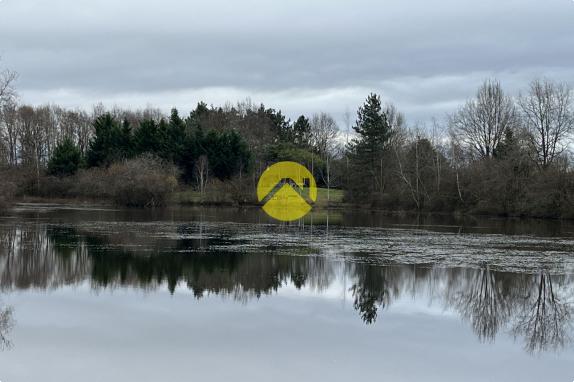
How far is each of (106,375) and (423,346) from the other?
5.09 m

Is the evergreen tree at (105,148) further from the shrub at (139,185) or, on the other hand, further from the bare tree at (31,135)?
the bare tree at (31,135)

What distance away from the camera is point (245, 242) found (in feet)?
84.1

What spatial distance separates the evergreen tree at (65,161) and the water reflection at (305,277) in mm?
45150

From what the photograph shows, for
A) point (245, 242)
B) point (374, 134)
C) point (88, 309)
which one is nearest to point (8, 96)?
point (245, 242)

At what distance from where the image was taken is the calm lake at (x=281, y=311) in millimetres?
9242

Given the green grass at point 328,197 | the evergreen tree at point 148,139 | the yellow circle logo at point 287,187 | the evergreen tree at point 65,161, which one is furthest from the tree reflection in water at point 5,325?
the evergreen tree at point 65,161

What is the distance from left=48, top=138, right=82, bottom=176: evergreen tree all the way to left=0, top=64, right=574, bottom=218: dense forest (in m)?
0.11

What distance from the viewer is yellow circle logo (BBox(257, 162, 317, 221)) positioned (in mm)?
64312

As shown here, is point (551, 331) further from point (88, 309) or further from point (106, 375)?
point (88, 309)

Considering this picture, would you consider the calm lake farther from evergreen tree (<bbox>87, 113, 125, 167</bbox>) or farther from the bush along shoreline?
evergreen tree (<bbox>87, 113, 125, 167</bbox>)

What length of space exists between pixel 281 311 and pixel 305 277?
159 inches

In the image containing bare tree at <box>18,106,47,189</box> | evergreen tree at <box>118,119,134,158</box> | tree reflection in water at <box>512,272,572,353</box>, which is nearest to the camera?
tree reflection in water at <box>512,272,572,353</box>

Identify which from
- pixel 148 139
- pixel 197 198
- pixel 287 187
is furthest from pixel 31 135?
pixel 287 187

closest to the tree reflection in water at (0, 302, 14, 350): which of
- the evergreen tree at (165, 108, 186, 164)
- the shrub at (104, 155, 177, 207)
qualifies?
the shrub at (104, 155, 177, 207)
